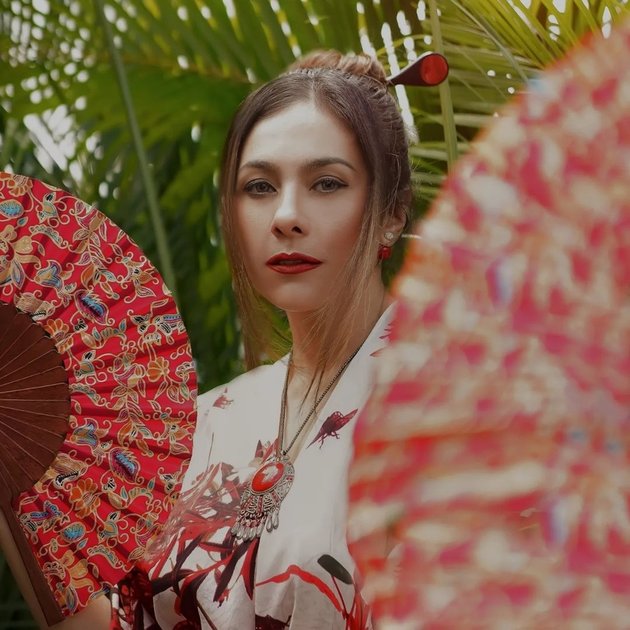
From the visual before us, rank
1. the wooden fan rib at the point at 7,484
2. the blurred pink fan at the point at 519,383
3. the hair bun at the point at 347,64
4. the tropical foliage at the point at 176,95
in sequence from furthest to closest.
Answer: the tropical foliage at the point at 176,95 < the hair bun at the point at 347,64 < the wooden fan rib at the point at 7,484 < the blurred pink fan at the point at 519,383

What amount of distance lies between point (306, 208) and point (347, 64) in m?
0.14

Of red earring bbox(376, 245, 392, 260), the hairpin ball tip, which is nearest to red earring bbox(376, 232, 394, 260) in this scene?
red earring bbox(376, 245, 392, 260)

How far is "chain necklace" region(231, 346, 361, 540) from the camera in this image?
72cm

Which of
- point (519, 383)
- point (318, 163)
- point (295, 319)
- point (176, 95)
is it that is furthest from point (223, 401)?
point (519, 383)

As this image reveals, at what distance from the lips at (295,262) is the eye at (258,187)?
53mm

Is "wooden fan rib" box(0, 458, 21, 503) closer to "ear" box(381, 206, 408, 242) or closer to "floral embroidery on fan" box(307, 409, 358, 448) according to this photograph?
"floral embroidery on fan" box(307, 409, 358, 448)

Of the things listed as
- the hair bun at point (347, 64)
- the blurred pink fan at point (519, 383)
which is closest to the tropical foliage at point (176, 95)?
the hair bun at point (347, 64)

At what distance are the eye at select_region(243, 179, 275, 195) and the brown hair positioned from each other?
0.06ft

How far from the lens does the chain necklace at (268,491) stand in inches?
28.5

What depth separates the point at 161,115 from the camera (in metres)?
1.28

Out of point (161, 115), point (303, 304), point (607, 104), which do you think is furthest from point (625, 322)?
point (161, 115)

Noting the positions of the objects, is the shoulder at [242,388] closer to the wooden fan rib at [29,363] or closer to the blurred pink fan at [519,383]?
the wooden fan rib at [29,363]

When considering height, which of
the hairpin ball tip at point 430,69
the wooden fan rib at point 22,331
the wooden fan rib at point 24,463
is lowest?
the wooden fan rib at point 24,463

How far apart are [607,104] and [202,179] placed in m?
1.11
